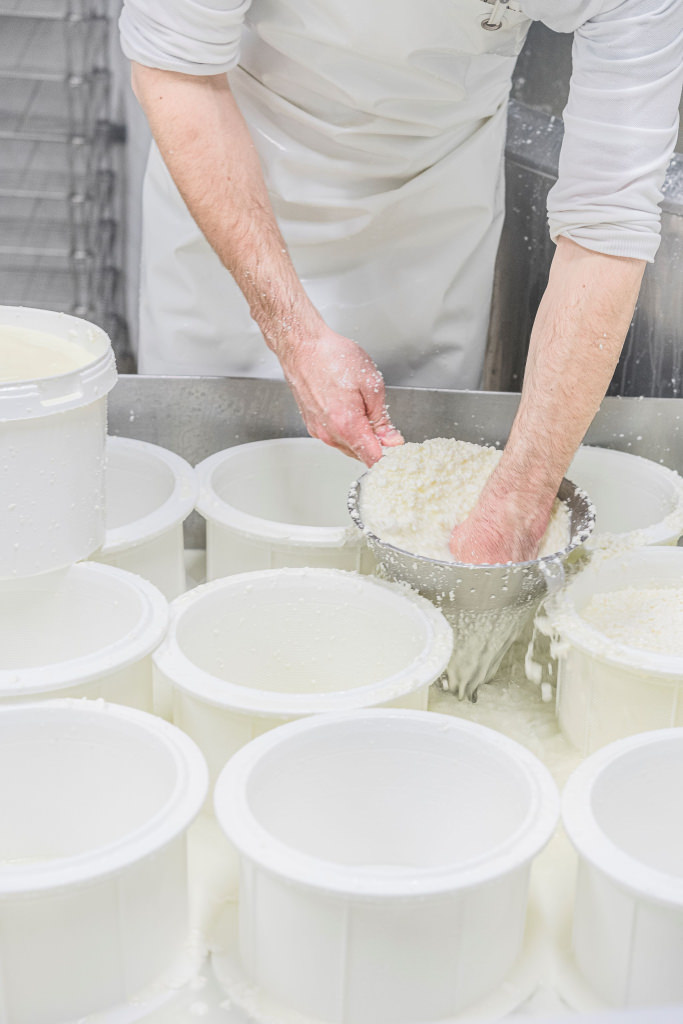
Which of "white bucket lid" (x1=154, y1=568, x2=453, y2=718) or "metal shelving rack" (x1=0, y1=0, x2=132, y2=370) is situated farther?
"metal shelving rack" (x1=0, y1=0, x2=132, y2=370)

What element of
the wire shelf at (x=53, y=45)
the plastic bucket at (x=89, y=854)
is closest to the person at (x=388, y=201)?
Result: the plastic bucket at (x=89, y=854)

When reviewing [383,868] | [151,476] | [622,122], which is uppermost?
[622,122]

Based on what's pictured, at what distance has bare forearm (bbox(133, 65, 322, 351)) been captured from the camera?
1.31 m

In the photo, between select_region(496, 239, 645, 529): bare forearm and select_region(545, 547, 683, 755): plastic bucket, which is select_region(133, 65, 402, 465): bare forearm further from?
select_region(545, 547, 683, 755): plastic bucket

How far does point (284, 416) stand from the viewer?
5.39 ft

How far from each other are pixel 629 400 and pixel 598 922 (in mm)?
885

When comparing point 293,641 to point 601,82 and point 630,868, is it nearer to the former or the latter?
point 630,868

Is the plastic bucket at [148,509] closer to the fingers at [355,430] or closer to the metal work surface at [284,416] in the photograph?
the metal work surface at [284,416]

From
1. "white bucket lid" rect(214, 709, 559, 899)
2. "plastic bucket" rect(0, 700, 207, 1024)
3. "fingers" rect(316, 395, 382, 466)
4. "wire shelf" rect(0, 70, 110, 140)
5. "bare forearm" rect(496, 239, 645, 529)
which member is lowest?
"plastic bucket" rect(0, 700, 207, 1024)

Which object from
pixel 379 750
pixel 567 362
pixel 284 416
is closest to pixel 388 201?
pixel 284 416

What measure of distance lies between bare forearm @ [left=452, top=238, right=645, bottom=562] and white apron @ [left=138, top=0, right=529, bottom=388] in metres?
0.39

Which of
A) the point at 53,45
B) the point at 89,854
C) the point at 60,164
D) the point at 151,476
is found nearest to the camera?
the point at 89,854

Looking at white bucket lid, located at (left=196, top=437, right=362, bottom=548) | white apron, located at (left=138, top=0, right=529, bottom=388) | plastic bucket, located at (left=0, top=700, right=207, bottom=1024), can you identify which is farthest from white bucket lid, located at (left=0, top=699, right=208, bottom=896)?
white apron, located at (left=138, top=0, right=529, bottom=388)

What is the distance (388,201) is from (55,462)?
0.82 m
